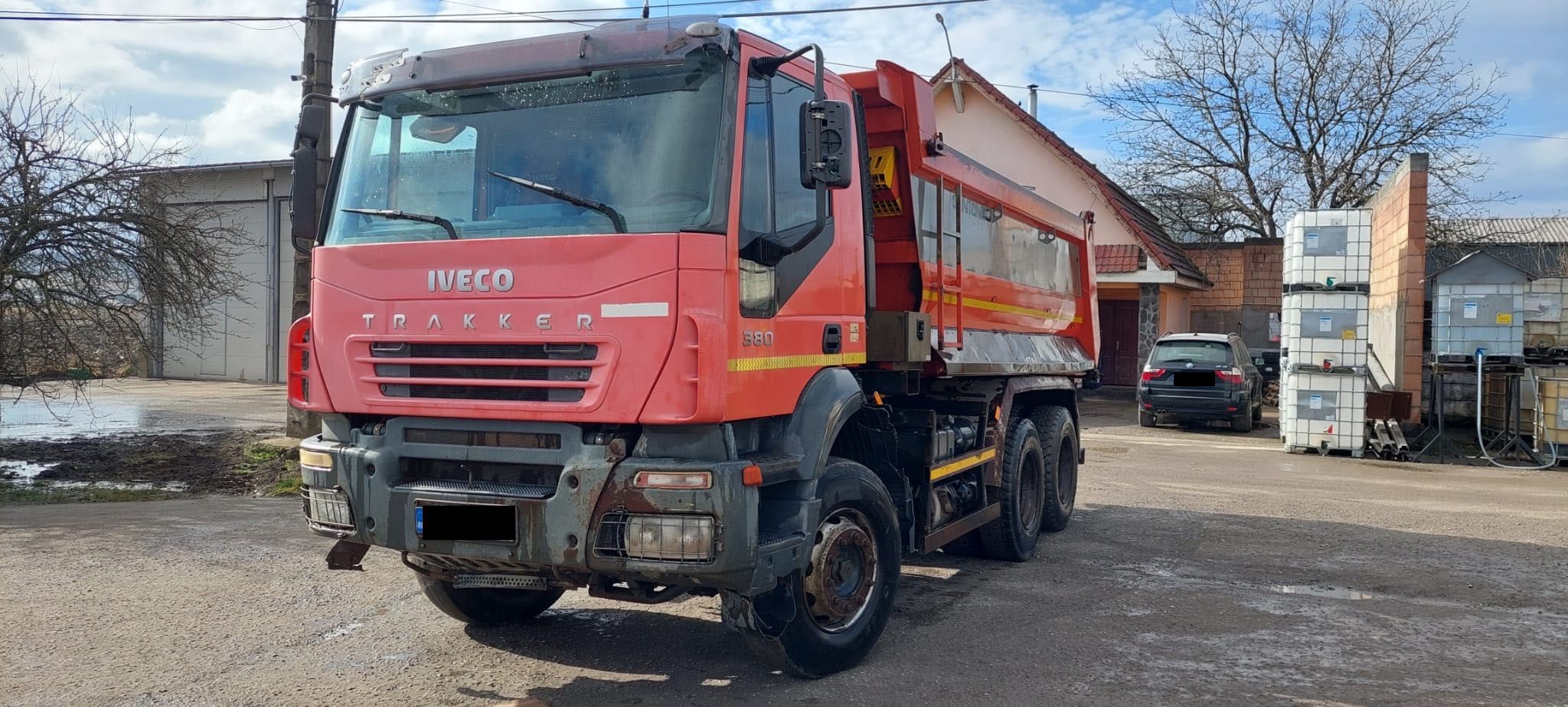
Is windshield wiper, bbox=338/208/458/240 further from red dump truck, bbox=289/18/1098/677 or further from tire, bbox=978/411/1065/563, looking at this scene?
tire, bbox=978/411/1065/563

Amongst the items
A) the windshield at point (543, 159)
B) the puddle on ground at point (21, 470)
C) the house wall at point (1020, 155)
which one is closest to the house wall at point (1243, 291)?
the house wall at point (1020, 155)

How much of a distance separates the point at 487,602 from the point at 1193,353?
1443 centimetres

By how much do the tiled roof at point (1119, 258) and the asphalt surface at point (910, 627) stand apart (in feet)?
→ 42.9

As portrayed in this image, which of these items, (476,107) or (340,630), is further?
(340,630)

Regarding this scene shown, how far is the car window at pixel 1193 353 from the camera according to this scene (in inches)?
690

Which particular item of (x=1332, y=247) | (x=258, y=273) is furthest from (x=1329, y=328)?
(x=258, y=273)

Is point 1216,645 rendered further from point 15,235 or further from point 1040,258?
point 15,235

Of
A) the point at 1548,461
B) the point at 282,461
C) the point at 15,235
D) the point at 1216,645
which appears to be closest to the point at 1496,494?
the point at 1548,461

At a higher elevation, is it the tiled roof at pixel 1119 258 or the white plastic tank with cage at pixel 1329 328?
the tiled roof at pixel 1119 258

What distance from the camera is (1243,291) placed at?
24.7 meters

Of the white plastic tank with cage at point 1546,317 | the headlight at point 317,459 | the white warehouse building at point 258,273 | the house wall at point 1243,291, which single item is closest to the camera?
the headlight at point 317,459

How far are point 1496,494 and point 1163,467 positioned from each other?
3340 millimetres

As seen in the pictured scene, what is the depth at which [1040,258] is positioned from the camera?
8844 millimetres

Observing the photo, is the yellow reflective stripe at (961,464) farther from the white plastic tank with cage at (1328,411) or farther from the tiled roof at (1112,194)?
the tiled roof at (1112,194)
